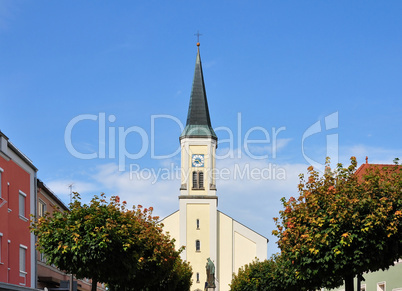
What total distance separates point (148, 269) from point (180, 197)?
45813 mm

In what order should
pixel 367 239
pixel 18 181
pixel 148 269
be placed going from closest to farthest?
pixel 367 239, pixel 148 269, pixel 18 181

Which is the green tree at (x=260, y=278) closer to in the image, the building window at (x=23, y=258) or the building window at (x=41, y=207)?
the building window at (x=41, y=207)

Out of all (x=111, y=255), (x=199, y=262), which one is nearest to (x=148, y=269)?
(x=111, y=255)

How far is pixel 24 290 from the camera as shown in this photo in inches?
930

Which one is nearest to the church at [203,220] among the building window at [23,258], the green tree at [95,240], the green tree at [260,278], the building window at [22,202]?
the green tree at [260,278]

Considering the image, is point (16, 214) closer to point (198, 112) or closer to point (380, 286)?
point (380, 286)

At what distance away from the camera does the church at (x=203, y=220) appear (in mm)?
77000

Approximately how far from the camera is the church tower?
252ft

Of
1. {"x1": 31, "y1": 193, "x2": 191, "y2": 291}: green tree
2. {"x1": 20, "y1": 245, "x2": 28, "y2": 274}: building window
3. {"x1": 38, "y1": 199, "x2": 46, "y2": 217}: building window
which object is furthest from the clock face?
{"x1": 31, "y1": 193, "x2": 191, "y2": 291}: green tree

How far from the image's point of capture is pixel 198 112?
81.4 meters

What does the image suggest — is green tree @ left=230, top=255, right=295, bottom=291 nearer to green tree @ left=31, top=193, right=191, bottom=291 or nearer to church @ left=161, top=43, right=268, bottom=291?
green tree @ left=31, top=193, right=191, bottom=291

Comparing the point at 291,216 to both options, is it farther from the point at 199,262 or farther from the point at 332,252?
the point at 199,262

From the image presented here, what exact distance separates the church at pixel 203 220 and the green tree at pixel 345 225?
52.6 m

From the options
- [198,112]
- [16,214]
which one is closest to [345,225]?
[16,214]
